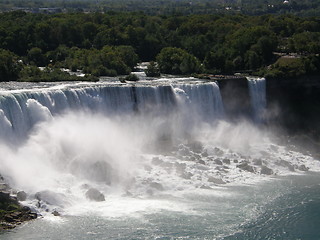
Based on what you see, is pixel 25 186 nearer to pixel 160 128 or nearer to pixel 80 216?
pixel 80 216

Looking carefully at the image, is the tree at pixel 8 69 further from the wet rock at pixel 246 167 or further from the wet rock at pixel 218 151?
the wet rock at pixel 246 167

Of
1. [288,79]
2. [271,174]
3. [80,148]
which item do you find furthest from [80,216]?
[288,79]

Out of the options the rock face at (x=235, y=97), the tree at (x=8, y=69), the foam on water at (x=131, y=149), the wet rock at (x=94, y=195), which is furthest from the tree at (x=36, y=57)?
the wet rock at (x=94, y=195)

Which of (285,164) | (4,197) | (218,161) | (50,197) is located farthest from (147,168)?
(4,197)

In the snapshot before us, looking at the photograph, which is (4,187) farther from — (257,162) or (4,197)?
Answer: (257,162)

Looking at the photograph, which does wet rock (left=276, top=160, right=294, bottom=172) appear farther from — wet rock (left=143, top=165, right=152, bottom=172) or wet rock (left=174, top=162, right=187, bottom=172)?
wet rock (left=143, top=165, right=152, bottom=172)

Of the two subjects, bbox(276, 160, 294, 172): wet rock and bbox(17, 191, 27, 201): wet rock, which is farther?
bbox(276, 160, 294, 172): wet rock

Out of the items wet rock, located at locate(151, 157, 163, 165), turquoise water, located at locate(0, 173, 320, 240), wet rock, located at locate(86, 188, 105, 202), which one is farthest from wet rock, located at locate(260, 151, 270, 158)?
wet rock, located at locate(86, 188, 105, 202)
